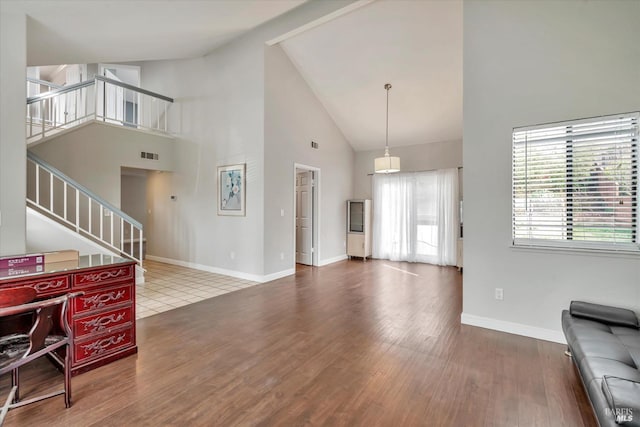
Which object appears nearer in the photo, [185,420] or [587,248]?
[185,420]

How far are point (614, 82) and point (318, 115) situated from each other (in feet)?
15.6

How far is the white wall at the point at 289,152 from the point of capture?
5.21 meters

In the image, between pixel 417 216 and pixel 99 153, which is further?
pixel 417 216

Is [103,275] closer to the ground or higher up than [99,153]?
closer to the ground

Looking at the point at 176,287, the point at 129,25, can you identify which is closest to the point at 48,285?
the point at 176,287

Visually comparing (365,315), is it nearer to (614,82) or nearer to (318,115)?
(614,82)

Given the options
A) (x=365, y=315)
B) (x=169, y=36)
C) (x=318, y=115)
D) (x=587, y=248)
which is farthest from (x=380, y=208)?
(x=169, y=36)

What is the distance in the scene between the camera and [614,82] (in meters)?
2.65

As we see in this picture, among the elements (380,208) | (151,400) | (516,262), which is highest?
(380,208)

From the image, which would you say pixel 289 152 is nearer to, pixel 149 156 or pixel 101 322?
pixel 149 156

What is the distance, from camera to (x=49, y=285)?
6.89ft

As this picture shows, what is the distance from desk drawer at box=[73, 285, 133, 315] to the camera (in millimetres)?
2236

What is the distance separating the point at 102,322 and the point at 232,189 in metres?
3.40

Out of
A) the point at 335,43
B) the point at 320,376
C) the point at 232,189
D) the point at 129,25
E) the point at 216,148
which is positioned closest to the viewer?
the point at 320,376
